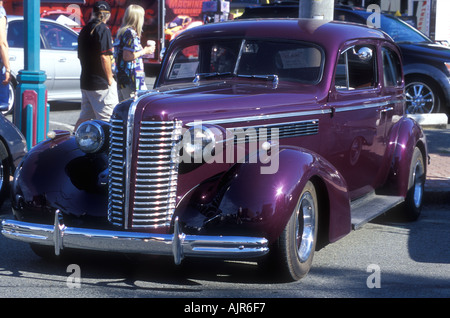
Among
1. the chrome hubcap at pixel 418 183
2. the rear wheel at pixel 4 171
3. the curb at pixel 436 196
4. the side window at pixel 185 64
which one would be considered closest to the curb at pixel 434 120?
the curb at pixel 436 196

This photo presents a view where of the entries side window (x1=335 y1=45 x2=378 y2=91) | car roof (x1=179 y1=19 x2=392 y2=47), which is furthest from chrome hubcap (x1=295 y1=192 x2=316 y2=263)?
car roof (x1=179 y1=19 x2=392 y2=47)

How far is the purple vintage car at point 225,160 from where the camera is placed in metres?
4.81

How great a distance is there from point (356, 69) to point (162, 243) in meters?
2.81

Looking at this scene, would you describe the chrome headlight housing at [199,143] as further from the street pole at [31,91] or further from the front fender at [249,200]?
the street pole at [31,91]

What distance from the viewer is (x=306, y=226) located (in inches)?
209

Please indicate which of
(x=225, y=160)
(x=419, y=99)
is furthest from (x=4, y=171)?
(x=419, y=99)

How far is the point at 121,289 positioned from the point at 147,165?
2.56 ft

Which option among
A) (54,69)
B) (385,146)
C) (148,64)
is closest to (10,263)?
(385,146)

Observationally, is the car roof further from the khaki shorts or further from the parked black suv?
the parked black suv

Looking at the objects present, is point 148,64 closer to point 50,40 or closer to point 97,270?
point 50,40

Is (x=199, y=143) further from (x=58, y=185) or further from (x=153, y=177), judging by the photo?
(x=58, y=185)

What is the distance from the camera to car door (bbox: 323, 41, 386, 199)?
6246 millimetres

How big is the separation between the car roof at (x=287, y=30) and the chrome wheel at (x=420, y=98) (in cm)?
663

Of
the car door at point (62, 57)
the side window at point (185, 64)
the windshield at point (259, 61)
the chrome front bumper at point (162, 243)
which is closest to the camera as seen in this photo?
the chrome front bumper at point (162, 243)
